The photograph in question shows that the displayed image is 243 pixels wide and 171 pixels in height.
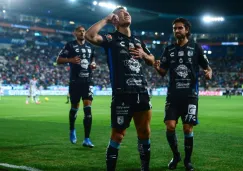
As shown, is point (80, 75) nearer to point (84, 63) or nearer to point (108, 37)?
point (84, 63)

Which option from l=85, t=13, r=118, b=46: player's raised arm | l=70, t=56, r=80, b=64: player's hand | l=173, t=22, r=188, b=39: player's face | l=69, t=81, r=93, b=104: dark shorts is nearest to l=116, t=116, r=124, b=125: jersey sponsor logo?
l=85, t=13, r=118, b=46: player's raised arm

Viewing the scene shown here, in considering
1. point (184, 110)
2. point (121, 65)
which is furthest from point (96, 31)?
point (184, 110)

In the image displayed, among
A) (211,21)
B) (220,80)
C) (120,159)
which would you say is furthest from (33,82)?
(211,21)

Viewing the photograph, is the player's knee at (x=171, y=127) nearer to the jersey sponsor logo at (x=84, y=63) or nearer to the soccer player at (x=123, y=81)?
the soccer player at (x=123, y=81)

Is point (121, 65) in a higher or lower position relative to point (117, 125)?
higher

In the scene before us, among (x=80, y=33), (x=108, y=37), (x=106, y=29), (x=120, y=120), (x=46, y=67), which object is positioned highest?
(x=106, y=29)

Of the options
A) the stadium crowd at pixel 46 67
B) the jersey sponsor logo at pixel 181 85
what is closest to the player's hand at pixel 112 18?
the jersey sponsor logo at pixel 181 85

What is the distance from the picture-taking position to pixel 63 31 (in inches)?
2712

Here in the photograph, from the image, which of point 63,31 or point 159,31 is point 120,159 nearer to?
point 63,31

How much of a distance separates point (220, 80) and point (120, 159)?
6092 centimetres

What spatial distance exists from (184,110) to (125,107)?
5.38 feet

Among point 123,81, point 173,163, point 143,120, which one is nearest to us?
point 123,81

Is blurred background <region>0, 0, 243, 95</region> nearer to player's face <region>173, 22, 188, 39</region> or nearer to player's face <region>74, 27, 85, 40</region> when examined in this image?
player's face <region>74, 27, 85, 40</region>

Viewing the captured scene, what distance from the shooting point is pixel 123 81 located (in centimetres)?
551
